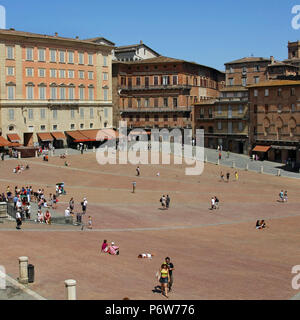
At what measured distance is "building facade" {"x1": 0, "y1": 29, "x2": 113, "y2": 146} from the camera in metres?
64.7

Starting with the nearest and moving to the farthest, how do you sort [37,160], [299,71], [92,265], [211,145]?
[92,265]
[37,160]
[211,145]
[299,71]

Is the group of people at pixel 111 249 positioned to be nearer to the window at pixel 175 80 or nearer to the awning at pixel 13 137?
the awning at pixel 13 137

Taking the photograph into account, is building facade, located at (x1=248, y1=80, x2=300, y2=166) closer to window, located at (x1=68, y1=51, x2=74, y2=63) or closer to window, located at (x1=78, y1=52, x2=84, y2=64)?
window, located at (x1=78, y1=52, x2=84, y2=64)

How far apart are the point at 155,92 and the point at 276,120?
22710 millimetres

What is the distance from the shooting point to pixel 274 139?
68438 mm

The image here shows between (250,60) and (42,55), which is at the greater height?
(250,60)

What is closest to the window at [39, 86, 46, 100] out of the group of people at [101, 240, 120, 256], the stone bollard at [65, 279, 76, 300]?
the group of people at [101, 240, 120, 256]

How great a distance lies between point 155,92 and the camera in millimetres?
82562

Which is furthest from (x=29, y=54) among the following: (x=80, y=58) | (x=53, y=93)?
(x=80, y=58)

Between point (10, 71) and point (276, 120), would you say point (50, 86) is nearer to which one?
point (10, 71)

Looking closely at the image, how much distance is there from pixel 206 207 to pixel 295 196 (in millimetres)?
10699

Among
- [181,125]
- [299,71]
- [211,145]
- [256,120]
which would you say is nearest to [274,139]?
[256,120]
